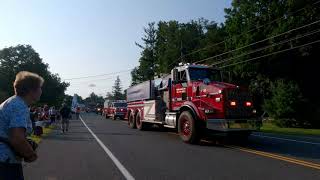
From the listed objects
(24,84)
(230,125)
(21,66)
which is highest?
(21,66)

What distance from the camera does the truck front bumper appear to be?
16783mm

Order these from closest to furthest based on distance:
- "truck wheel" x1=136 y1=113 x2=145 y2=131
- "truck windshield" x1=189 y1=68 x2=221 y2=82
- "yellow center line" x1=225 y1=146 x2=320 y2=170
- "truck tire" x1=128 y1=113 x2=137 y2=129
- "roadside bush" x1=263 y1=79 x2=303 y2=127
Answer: "yellow center line" x1=225 y1=146 x2=320 y2=170 → "truck windshield" x1=189 y1=68 x2=221 y2=82 → "truck wheel" x1=136 y1=113 x2=145 y2=131 → "truck tire" x1=128 y1=113 x2=137 y2=129 → "roadside bush" x1=263 y1=79 x2=303 y2=127

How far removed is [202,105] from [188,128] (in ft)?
3.64

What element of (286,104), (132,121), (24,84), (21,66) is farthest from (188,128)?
(21,66)

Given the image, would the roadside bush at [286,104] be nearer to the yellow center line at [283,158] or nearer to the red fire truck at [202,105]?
the red fire truck at [202,105]

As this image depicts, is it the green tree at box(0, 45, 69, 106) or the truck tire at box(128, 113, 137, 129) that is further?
the green tree at box(0, 45, 69, 106)

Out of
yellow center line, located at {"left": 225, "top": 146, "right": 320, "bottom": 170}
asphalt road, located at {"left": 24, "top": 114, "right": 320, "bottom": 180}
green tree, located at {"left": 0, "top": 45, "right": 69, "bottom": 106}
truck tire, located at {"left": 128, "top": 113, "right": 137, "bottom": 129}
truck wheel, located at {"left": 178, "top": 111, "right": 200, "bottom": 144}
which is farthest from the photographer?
green tree, located at {"left": 0, "top": 45, "right": 69, "bottom": 106}

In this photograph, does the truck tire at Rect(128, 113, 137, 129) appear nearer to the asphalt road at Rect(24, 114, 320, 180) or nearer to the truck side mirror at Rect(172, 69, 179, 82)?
the truck side mirror at Rect(172, 69, 179, 82)

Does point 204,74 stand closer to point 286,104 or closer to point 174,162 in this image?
point 174,162

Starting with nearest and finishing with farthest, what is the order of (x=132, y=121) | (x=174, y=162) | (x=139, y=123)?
(x=174, y=162)
(x=139, y=123)
(x=132, y=121)

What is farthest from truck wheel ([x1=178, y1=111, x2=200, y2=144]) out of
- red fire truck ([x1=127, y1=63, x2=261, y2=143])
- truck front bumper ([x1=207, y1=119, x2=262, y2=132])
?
truck front bumper ([x1=207, y1=119, x2=262, y2=132])

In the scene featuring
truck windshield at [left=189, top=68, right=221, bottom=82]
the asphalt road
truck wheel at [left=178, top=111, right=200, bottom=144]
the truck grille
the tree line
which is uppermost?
the tree line

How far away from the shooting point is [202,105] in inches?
702

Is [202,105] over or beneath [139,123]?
over
